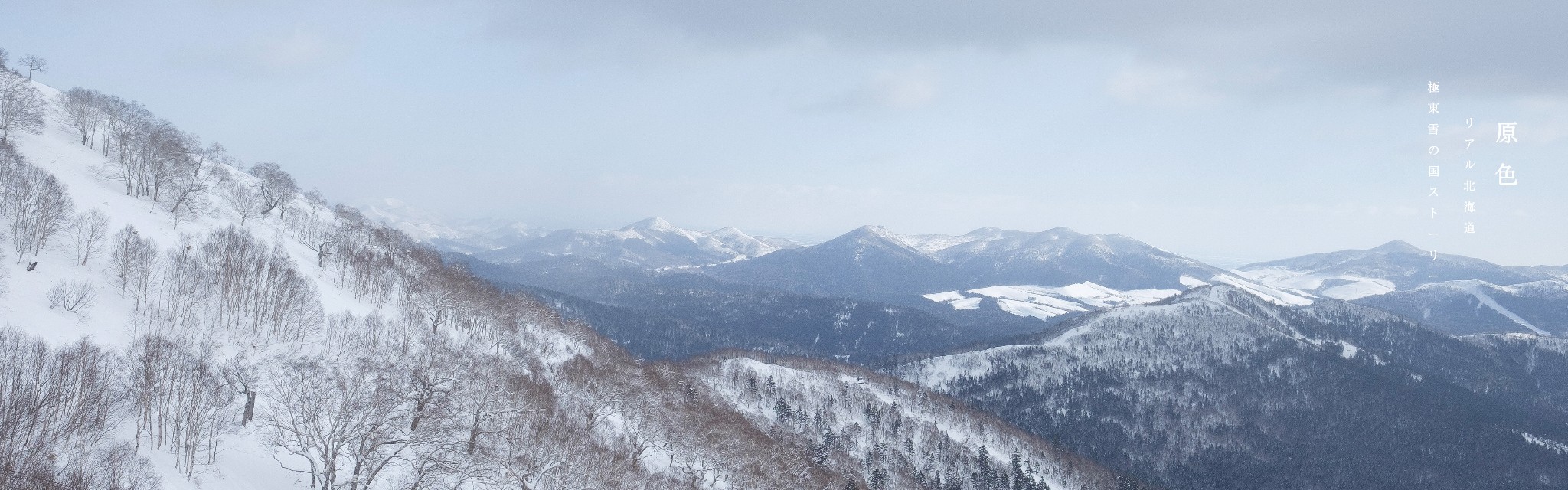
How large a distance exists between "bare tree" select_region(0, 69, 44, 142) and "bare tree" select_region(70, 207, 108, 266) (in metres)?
A: 24.3

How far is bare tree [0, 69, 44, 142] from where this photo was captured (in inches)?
3501

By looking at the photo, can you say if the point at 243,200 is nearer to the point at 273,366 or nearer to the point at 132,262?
the point at 132,262

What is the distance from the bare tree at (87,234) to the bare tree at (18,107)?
79.8 feet

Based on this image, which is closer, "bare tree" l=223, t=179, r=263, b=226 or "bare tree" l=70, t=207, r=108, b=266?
"bare tree" l=70, t=207, r=108, b=266

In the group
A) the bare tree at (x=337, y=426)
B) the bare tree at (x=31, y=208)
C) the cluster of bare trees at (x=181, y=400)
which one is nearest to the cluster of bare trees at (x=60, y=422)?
the cluster of bare trees at (x=181, y=400)

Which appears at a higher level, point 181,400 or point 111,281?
point 111,281

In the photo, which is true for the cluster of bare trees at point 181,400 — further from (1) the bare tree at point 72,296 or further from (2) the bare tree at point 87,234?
(2) the bare tree at point 87,234

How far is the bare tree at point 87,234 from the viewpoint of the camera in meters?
68.0

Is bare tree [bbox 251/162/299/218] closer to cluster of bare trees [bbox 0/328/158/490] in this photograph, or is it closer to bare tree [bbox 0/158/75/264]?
bare tree [bbox 0/158/75/264]

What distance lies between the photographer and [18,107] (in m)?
91.0

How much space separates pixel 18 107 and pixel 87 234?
40.1m

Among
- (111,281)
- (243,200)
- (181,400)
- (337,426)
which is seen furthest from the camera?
(243,200)

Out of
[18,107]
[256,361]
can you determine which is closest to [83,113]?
[18,107]

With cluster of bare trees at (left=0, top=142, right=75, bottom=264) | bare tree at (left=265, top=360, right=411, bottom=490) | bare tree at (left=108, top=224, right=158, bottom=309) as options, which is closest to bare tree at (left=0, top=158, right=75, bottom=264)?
cluster of bare trees at (left=0, top=142, right=75, bottom=264)
